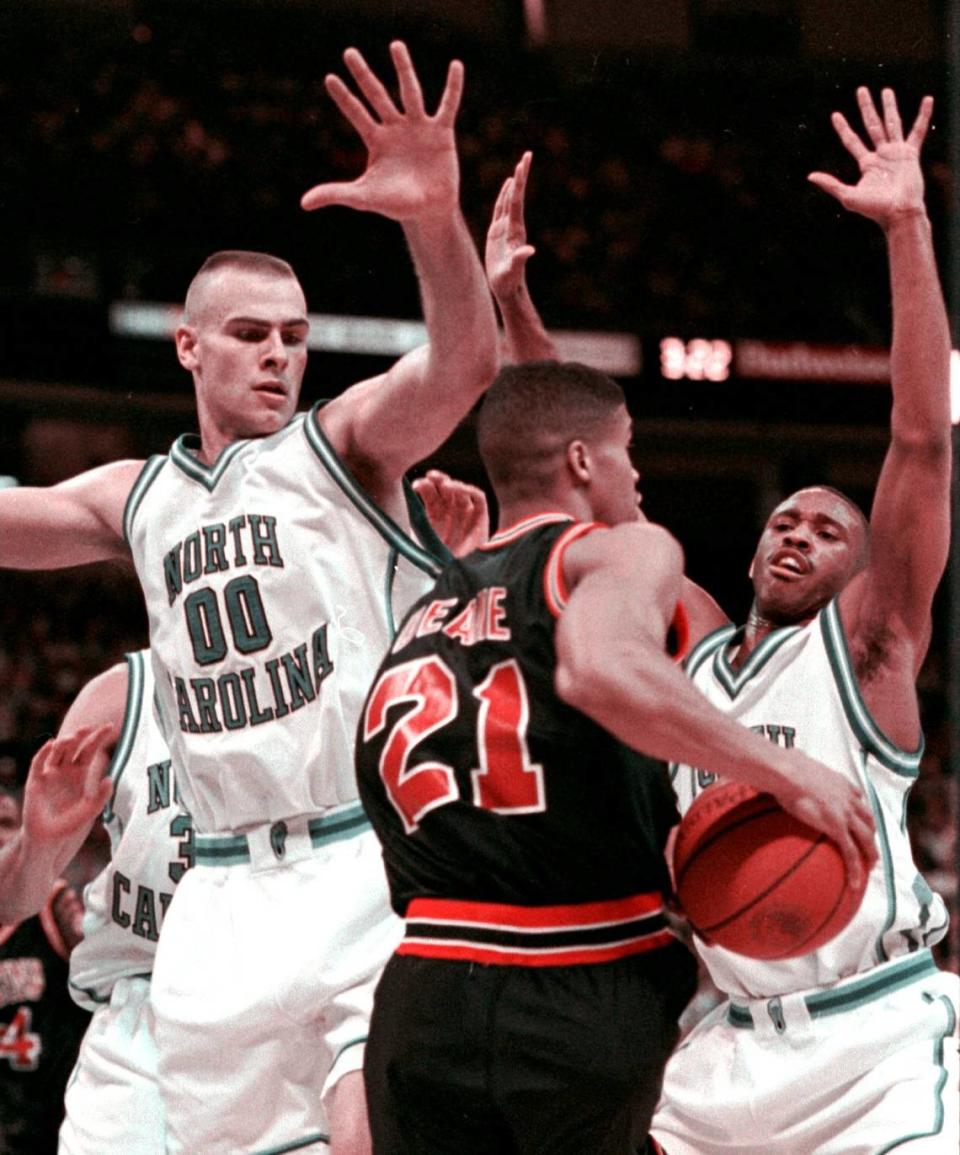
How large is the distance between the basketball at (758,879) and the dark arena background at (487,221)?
891 centimetres

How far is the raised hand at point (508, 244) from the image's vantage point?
14.8ft

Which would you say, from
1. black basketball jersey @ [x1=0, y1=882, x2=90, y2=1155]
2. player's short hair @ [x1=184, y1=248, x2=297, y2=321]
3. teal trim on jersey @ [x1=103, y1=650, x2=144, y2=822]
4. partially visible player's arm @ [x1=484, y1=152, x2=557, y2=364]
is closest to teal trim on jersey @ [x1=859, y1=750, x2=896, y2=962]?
partially visible player's arm @ [x1=484, y1=152, x2=557, y2=364]

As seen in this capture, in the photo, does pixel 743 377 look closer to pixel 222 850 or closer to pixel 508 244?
pixel 508 244

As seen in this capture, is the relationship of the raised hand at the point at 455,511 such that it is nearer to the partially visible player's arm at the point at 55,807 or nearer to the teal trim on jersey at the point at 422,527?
the teal trim on jersey at the point at 422,527

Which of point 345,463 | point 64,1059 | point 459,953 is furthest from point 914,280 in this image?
point 64,1059

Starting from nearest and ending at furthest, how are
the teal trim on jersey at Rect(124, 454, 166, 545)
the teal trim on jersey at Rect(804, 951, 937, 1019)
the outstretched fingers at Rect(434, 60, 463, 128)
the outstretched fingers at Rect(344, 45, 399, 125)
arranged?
the outstretched fingers at Rect(434, 60, 463, 128)
the outstretched fingers at Rect(344, 45, 399, 125)
the teal trim on jersey at Rect(804, 951, 937, 1019)
the teal trim on jersey at Rect(124, 454, 166, 545)

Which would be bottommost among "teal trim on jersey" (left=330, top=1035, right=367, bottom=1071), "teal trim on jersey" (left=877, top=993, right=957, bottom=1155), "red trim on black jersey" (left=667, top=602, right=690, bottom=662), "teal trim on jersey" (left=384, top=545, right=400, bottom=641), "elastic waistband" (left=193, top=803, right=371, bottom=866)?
"teal trim on jersey" (left=877, top=993, right=957, bottom=1155)

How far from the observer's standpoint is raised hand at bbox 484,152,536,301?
452 centimetres

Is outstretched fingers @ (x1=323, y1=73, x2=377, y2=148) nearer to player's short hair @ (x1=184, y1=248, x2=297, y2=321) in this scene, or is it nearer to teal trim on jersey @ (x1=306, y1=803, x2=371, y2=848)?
player's short hair @ (x1=184, y1=248, x2=297, y2=321)

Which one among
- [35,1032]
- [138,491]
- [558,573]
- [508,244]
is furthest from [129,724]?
[35,1032]

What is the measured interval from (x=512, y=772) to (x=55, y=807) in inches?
76.1

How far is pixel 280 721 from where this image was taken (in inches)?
153

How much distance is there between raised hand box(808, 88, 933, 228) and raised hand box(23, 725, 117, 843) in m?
2.07

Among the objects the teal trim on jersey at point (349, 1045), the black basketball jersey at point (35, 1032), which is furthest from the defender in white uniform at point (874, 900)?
the black basketball jersey at point (35, 1032)
